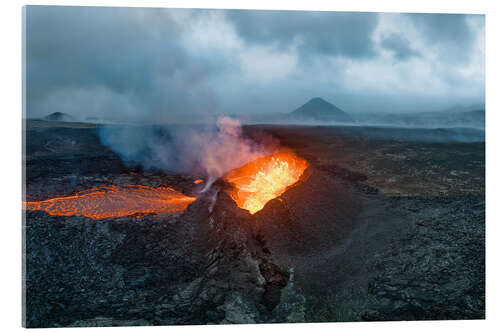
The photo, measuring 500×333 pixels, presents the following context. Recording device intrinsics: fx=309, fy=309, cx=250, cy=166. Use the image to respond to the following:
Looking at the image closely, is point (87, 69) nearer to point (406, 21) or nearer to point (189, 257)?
point (189, 257)

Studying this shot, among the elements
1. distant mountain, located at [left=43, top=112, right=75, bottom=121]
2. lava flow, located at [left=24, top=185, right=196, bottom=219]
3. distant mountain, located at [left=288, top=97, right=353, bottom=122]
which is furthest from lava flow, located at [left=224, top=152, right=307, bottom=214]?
distant mountain, located at [left=43, top=112, right=75, bottom=121]

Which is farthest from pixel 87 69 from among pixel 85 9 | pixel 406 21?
pixel 406 21

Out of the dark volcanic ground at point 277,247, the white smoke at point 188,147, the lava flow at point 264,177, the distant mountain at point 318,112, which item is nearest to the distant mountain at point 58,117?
the dark volcanic ground at point 277,247

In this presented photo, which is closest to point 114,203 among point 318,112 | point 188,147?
point 188,147

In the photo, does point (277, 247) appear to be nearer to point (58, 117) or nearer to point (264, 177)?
point (264, 177)

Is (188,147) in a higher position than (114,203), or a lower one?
higher

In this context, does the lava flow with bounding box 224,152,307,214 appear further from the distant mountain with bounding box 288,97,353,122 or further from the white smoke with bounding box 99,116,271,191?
the distant mountain with bounding box 288,97,353,122
